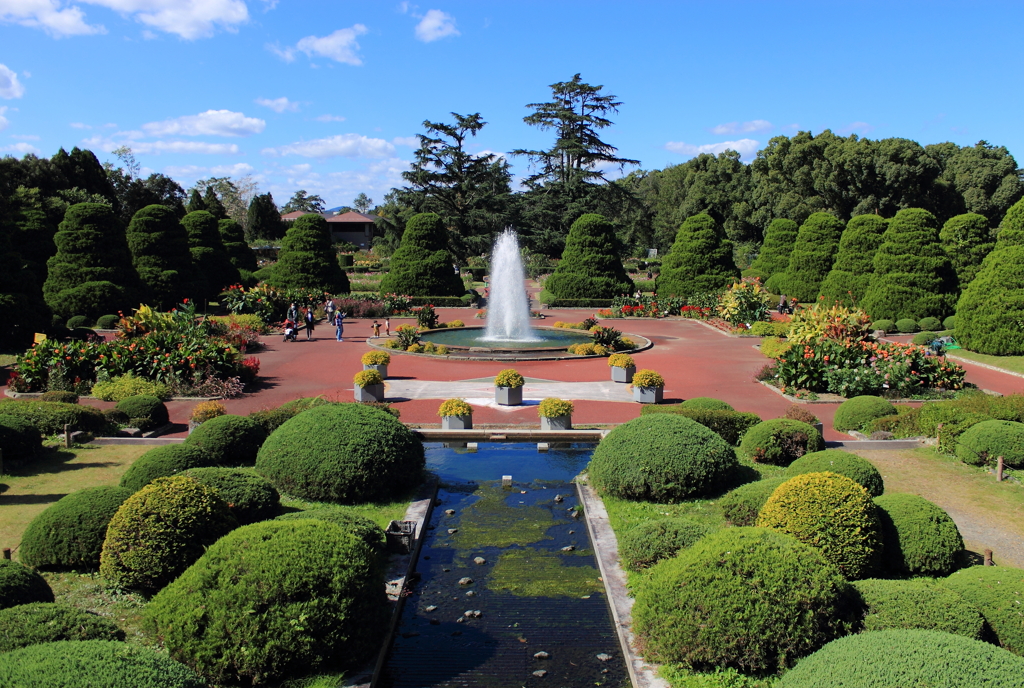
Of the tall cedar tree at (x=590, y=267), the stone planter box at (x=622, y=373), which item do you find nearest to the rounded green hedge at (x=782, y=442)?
the stone planter box at (x=622, y=373)

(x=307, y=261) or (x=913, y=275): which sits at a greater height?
(x=307, y=261)

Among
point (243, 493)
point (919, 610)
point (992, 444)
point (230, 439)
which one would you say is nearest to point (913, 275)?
point (992, 444)

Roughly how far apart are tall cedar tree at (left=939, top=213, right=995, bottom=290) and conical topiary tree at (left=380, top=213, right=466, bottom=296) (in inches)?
924

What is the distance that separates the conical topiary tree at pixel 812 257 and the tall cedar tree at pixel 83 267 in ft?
104

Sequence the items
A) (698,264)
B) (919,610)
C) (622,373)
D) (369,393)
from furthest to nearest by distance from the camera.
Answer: (698,264)
(622,373)
(369,393)
(919,610)

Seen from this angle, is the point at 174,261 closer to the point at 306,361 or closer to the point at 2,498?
the point at 306,361

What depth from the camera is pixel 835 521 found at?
715cm

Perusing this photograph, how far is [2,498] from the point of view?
990 cm

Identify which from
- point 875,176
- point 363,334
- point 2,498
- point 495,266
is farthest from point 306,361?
point 875,176

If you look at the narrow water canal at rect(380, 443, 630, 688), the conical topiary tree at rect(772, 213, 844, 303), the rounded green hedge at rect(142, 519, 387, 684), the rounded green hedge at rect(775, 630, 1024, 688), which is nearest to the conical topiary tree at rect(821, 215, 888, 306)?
the conical topiary tree at rect(772, 213, 844, 303)

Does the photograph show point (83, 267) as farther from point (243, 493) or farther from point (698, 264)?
point (698, 264)

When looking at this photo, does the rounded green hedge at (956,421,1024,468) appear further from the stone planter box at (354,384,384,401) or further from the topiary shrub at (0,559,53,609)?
the topiary shrub at (0,559,53,609)

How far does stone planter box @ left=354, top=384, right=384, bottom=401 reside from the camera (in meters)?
16.5

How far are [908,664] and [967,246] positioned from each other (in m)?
32.0
